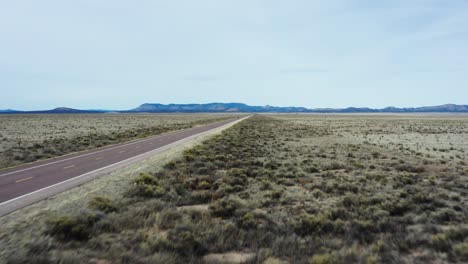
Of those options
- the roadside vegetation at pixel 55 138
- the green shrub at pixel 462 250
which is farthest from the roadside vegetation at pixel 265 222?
the roadside vegetation at pixel 55 138

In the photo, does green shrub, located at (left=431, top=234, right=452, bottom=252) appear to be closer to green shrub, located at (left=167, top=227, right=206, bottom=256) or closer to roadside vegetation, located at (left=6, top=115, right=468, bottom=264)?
roadside vegetation, located at (left=6, top=115, right=468, bottom=264)

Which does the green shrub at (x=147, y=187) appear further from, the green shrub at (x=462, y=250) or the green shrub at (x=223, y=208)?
the green shrub at (x=462, y=250)

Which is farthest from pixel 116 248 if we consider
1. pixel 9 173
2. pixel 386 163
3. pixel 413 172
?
pixel 386 163

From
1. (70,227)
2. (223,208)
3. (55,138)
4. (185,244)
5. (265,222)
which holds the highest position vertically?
(70,227)

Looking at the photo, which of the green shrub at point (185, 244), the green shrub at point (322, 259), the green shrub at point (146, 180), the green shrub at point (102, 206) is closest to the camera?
the green shrub at point (322, 259)

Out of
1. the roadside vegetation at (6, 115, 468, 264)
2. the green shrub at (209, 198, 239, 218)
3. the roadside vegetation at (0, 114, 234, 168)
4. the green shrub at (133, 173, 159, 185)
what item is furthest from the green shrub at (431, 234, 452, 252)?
the roadside vegetation at (0, 114, 234, 168)

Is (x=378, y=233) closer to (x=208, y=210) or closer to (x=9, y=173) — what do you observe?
(x=208, y=210)

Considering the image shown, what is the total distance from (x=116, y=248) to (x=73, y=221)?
1909mm

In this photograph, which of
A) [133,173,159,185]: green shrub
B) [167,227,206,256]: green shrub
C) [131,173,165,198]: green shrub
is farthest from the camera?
[133,173,159,185]: green shrub

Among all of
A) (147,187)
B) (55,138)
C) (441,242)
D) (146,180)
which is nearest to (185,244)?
(147,187)

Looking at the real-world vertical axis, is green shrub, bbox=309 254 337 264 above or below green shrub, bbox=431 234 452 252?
above

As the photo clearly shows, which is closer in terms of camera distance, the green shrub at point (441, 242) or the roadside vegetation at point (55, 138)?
the green shrub at point (441, 242)

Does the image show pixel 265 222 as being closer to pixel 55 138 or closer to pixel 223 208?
pixel 223 208

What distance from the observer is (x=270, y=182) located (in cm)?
1420
